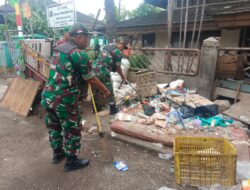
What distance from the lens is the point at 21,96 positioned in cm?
536

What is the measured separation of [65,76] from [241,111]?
3367 mm

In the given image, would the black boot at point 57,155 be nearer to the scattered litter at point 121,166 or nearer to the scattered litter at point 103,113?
the scattered litter at point 121,166

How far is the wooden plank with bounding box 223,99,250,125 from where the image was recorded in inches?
156

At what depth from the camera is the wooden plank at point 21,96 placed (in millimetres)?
5121

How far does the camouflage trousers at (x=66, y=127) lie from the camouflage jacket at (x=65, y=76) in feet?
0.40

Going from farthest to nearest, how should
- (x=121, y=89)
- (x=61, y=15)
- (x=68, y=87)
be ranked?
(x=61, y=15)
(x=121, y=89)
(x=68, y=87)

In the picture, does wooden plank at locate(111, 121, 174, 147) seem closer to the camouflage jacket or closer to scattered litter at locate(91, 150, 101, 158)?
scattered litter at locate(91, 150, 101, 158)

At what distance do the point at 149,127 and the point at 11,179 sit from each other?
223cm

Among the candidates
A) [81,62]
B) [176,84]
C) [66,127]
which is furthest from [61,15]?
[66,127]

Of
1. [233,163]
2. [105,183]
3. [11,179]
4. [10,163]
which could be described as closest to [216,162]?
[233,163]

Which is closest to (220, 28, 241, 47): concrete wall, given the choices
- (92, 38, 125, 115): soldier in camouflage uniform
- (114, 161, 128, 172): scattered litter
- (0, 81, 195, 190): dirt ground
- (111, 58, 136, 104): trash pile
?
(111, 58, 136, 104): trash pile

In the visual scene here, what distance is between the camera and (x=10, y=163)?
3.22 metres

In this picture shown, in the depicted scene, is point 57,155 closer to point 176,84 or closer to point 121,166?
point 121,166

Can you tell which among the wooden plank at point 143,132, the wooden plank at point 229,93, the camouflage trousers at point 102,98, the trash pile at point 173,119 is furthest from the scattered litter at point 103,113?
the wooden plank at point 229,93
